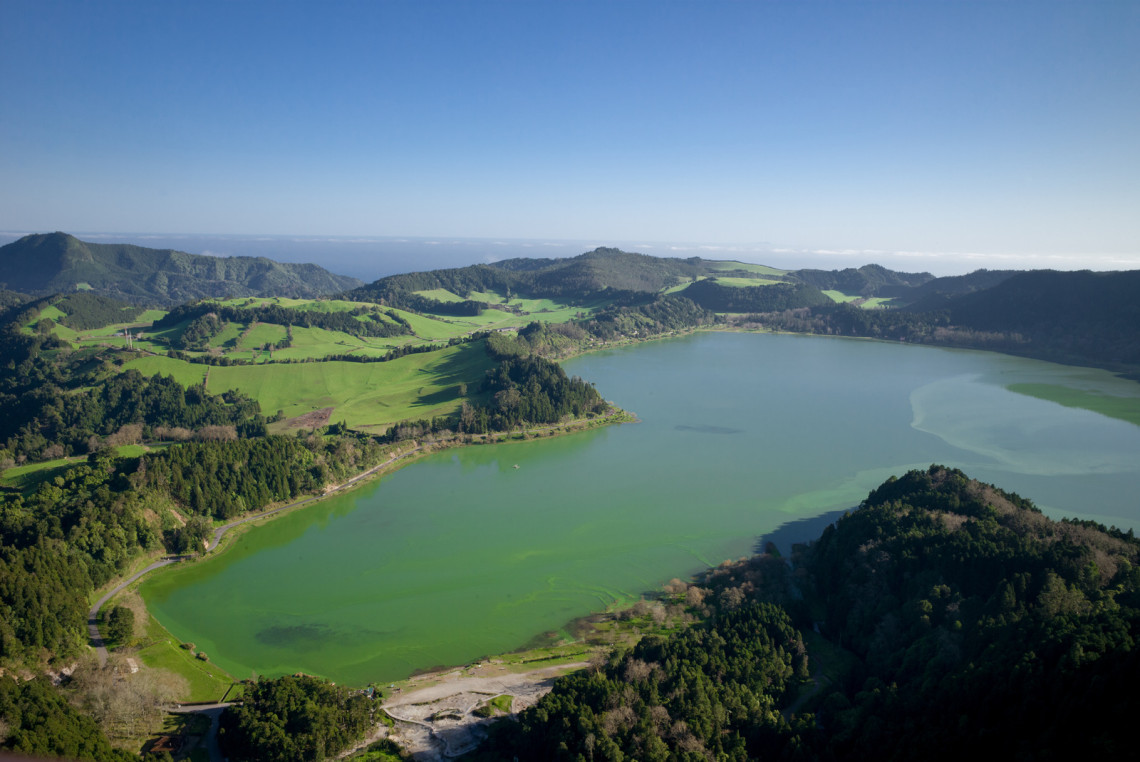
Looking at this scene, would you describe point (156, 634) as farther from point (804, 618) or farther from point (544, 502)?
point (804, 618)

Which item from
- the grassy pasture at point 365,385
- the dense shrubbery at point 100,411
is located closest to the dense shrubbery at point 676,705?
the grassy pasture at point 365,385

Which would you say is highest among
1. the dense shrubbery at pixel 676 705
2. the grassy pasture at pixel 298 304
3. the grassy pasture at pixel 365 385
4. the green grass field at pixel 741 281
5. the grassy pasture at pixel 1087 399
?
the green grass field at pixel 741 281

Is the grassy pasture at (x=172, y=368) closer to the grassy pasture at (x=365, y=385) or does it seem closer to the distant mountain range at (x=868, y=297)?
the grassy pasture at (x=365, y=385)

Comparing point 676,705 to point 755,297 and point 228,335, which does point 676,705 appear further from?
point 755,297

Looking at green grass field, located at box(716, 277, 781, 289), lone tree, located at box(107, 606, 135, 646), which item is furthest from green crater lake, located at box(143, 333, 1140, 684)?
green grass field, located at box(716, 277, 781, 289)

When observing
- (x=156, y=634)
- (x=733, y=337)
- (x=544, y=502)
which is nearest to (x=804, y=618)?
(x=544, y=502)

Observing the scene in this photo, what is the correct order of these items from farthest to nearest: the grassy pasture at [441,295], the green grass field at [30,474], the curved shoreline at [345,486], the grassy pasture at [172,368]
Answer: the grassy pasture at [441,295] → the grassy pasture at [172,368] → the green grass field at [30,474] → the curved shoreline at [345,486]

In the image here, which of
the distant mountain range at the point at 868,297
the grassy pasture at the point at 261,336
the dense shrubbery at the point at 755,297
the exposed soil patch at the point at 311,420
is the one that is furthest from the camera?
the dense shrubbery at the point at 755,297
